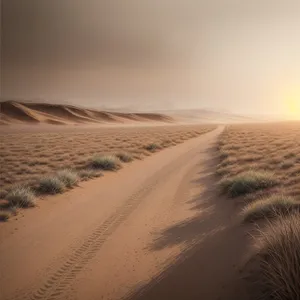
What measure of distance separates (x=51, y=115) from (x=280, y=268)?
12748 cm

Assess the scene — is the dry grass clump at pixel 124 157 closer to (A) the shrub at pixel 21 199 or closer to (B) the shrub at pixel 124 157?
(B) the shrub at pixel 124 157

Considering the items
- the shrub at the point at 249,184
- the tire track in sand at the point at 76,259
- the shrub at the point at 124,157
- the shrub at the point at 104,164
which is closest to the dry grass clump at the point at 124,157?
the shrub at the point at 124,157

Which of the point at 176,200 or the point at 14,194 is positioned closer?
the point at 14,194

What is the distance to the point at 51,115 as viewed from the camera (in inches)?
4860

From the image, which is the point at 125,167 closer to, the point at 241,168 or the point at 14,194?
the point at 241,168

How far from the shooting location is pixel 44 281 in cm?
541

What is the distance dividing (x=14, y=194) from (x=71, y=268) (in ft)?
16.3

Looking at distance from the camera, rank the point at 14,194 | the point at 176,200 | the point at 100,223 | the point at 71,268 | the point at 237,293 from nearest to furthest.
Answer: the point at 237,293 → the point at 71,268 → the point at 100,223 → the point at 14,194 → the point at 176,200

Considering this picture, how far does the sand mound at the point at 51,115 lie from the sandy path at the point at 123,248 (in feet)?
313

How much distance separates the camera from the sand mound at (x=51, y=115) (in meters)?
106

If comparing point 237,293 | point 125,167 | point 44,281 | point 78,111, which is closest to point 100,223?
point 44,281

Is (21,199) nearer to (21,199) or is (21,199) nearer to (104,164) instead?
(21,199)

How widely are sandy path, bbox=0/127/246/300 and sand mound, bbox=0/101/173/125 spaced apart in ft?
313

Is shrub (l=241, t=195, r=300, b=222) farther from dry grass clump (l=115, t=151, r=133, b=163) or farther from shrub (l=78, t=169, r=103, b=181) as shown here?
dry grass clump (l=115, t=151, r=133, b=163)
